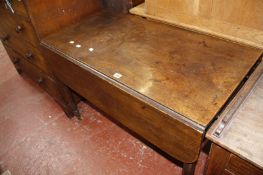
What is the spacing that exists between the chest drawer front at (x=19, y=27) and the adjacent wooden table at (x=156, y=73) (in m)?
0.15

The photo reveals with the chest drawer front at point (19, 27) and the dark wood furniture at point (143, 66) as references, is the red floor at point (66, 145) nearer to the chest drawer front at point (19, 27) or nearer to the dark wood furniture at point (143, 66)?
the dark wood furniture at point (143, 66)

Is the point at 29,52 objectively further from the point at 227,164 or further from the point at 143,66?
the point at 227,164

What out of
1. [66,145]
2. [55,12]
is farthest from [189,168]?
[55,12]

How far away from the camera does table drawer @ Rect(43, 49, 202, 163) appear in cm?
81

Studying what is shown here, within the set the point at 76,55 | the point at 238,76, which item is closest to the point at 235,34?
the point at 238,76

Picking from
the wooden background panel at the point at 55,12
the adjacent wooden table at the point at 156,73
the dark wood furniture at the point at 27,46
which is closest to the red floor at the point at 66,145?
the dark wood furniture at the point at 27,46

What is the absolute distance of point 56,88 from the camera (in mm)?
1626

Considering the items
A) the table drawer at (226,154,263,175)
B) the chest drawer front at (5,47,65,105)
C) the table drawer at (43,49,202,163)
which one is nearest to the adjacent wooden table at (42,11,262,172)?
the table drawer at (43,49,202,163)

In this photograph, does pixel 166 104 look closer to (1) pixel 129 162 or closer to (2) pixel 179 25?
(2) pixel 179 25

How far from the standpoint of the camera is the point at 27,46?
1.59 m

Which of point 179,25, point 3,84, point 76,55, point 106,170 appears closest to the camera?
point 76,55

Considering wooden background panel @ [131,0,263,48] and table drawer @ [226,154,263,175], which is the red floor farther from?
wooden background panel @ [131,0,263,48]

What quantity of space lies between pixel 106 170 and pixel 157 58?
0.84 m

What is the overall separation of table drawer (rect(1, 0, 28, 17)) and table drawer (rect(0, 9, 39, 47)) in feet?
0.12
